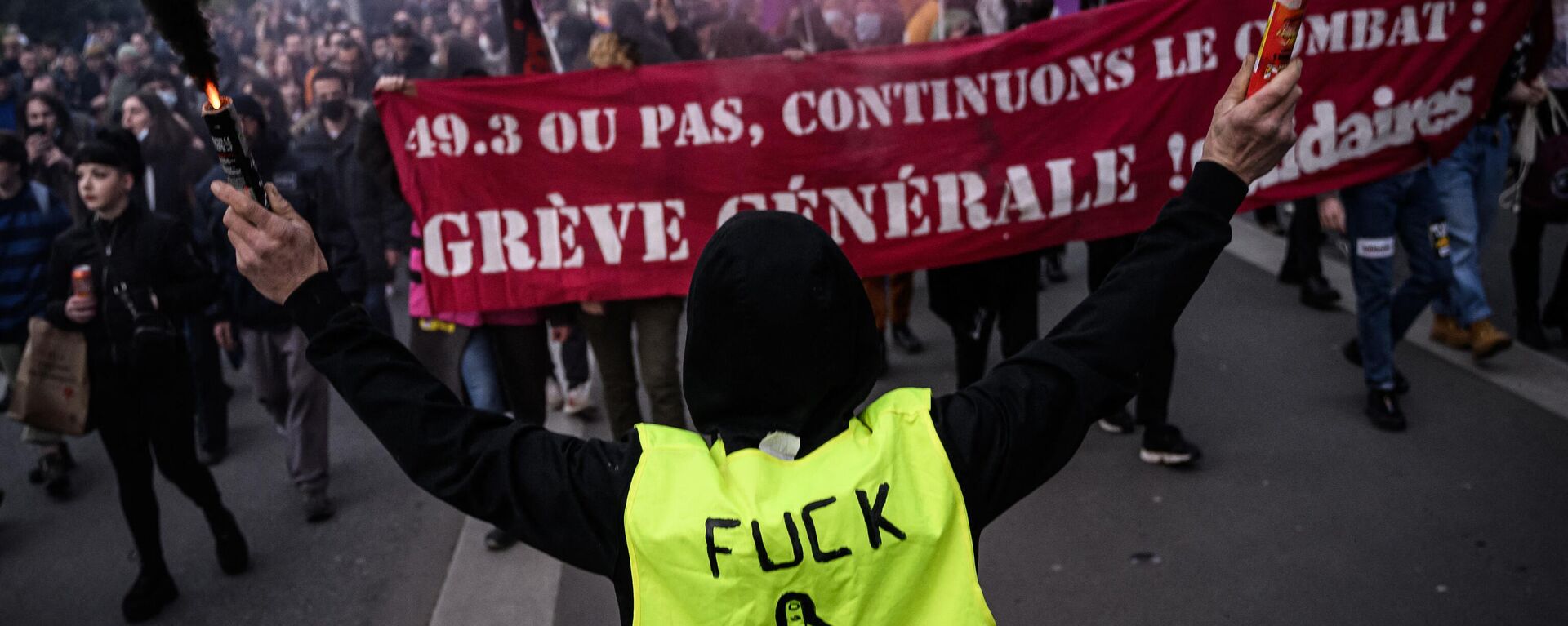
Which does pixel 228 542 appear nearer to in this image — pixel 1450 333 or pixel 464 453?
pixel 464 453

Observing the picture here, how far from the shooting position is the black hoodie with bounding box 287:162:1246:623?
170cm

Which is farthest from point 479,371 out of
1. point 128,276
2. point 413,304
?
point 128,276

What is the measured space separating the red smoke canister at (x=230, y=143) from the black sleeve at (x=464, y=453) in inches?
6.1

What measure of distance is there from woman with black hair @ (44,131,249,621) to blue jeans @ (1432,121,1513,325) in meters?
4.99

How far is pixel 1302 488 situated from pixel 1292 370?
1519 millimetres

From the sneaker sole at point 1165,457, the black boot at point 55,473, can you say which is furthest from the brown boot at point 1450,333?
the black boot at point 55,473

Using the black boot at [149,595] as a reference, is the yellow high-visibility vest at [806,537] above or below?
above

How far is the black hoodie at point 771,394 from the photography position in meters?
1.70

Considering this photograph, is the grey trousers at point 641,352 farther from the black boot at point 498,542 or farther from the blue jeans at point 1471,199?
the blue jeans at point 1471,199

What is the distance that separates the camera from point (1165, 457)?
5.09m

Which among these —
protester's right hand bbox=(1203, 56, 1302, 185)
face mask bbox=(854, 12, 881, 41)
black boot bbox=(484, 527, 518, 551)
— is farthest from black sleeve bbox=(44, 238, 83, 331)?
face mask bbox=(854, 12, 881, 41)

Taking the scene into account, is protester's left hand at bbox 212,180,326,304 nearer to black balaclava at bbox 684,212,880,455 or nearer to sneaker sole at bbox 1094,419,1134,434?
black balaclava at bbox 684,212,880,455

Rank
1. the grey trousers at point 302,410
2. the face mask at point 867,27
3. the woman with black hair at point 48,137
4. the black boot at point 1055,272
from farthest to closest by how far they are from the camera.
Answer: the woman with black hair at point 48,137 < the face mask at point 867,27 < the black boot at point 1055,272 < the grey trousers at point 302,410

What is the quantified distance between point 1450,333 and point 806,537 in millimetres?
5621
